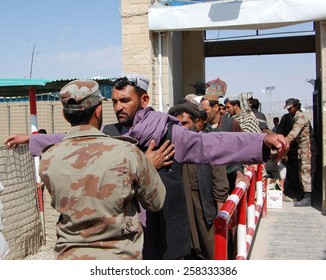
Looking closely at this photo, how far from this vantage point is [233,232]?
4.52 metres

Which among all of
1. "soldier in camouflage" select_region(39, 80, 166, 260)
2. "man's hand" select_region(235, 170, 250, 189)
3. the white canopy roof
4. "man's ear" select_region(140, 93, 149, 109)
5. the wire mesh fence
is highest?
the white canopy roof

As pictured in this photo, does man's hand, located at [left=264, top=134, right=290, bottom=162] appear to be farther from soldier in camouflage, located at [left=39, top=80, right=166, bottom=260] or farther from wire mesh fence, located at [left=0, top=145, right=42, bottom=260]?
wire mesh fence, located at [left=0, top=145, right=42, bottom=260]

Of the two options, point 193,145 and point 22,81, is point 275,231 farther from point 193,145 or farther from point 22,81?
point 22,81

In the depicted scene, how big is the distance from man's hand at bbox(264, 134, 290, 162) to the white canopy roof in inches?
164

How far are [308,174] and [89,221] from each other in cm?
591

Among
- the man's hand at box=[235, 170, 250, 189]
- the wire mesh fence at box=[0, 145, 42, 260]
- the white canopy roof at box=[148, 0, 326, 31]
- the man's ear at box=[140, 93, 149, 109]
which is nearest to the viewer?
the man's ear at box=[140, 93, 149, 109]

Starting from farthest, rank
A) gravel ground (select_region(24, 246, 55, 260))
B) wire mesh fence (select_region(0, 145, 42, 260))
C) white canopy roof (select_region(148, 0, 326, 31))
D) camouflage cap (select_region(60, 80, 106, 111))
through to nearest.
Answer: gravel ground (select_region(24, 246, 55, 260)) < white canopy roof (select_region(148, 0, 326, 31)) < wire mesh fence (select_region(0, 145, 42, 260)) < camouflage cap (select_region(60, 80, 106, 111))

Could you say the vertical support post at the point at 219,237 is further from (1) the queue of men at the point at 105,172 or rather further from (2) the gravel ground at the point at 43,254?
(2) the gravel ground at the point at 43,254

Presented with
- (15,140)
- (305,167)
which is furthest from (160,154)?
(305,167)

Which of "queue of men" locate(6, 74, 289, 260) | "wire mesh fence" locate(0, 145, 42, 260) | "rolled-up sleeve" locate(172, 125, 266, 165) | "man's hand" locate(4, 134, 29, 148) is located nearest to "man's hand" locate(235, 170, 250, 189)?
"rolled-up sleeve" locate(172, 125, 266, 165)

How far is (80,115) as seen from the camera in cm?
210

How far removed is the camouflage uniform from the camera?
722 cm

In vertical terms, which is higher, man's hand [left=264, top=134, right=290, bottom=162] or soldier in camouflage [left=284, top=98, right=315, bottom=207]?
man's hand [left=264, top=134, right=290, bottom=162]

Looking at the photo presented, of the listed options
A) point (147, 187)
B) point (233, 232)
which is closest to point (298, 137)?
point (233, 232)
